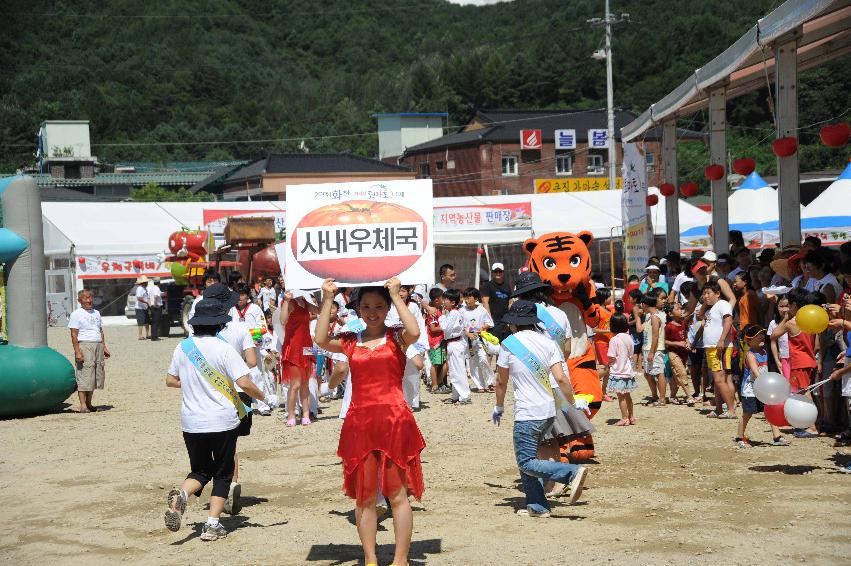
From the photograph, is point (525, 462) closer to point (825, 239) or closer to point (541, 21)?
point (825, 239)

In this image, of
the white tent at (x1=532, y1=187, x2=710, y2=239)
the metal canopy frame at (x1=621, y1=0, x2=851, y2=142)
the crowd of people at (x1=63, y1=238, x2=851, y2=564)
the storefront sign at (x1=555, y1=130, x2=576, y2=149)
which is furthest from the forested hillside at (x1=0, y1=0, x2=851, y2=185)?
the crowd of people at (x1=63, y1=238, x2=851, y2=564)

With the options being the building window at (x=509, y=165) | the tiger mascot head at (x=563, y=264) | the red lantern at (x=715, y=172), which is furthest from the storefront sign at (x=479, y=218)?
the building window at (x=509, y=165)

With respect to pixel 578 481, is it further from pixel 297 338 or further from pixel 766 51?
pixel 766 51

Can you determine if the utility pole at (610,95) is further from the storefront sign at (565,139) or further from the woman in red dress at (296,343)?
the woman in red dress at (296,343)

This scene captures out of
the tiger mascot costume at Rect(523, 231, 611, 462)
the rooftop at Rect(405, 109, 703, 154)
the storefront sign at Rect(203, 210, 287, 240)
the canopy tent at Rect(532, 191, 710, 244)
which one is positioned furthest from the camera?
the rooftop at Rect(405, 109, 703, 154)

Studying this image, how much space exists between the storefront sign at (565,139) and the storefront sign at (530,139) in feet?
3.52

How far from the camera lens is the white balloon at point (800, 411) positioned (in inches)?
318

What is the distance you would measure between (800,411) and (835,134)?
4.86 metres

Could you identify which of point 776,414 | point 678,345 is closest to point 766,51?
point 678,345

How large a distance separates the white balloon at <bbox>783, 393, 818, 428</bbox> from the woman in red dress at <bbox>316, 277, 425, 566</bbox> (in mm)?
3749

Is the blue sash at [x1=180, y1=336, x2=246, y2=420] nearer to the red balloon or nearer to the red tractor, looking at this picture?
the red balloon

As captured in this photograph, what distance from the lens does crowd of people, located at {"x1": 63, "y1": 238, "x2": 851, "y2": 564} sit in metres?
5.88

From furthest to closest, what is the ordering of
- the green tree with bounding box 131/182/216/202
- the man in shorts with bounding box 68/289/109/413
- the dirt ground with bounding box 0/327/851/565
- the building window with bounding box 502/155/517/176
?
the green tree with bounding box 131/182/216/202 → the building window with bounding box 502/155/517/176 → the man in shorts with bounding box 68/289/109/413 → the dirt ground with bounding box 0/327/851/565

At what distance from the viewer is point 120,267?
1350 inches
